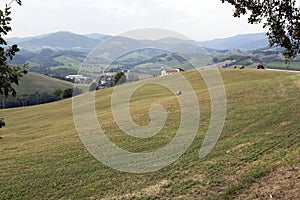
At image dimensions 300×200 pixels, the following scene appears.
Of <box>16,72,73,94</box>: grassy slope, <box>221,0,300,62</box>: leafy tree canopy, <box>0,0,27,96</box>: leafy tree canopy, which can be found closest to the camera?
<box>0,0,27,96</box>: leafy tree canopy

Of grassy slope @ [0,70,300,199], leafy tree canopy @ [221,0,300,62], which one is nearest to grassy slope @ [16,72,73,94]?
grassy slope @ [0,70,300,199]

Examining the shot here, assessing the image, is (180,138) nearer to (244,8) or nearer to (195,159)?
(195,159)

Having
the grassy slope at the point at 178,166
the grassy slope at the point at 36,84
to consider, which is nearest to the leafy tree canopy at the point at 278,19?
the grassy slope at the point at 178,166

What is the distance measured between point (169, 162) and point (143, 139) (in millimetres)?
5987

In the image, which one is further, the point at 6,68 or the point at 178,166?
the point at 178,166

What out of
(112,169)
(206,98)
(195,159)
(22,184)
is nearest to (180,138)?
(195,159)

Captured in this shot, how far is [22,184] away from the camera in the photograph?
59.4 feet

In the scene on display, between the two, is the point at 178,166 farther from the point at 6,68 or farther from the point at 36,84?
the point at 36,84

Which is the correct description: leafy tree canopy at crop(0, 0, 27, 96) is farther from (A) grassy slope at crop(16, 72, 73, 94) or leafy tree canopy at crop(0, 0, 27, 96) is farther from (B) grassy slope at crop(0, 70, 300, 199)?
(A) grassy slope at crop(16, 72, 73, 94)

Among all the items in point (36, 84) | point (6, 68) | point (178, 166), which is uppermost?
point (6, 68)

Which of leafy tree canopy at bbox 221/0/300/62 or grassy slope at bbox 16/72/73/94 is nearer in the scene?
leafy tree canopy at bbox 221/0/300/62

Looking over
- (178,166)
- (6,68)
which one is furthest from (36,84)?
(6,68)

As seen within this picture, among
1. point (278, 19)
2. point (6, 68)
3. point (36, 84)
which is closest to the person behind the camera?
point (6, 68)

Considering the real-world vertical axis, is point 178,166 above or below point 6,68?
below
